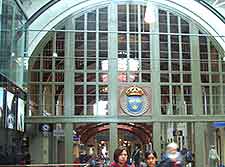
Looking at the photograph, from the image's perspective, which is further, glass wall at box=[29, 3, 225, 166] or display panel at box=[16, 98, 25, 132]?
glass wall at box=[29, 3, 225, 166]

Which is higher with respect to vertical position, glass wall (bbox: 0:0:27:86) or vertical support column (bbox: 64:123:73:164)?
glass wall (bbox: 0:0:27:86)

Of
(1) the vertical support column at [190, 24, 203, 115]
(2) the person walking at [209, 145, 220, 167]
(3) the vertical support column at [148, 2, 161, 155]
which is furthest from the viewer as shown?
(2) the person walking at [209, 145, 220, 167]

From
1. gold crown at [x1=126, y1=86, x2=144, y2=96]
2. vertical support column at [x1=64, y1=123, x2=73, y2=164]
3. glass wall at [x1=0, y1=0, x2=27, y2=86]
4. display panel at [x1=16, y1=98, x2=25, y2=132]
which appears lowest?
vertical support column at [x1=64, y1=123, x2=73, y2=164]

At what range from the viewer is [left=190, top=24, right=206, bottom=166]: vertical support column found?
20.6 metres

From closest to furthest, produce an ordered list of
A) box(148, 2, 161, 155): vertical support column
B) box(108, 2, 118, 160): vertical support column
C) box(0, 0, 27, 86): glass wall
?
box(0, 0, 27, 86): glass wall, box(108, 2, 118, 160): vertical support column, box(148, 2, 161, 155): vertical support column

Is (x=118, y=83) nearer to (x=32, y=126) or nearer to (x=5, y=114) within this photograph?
(x=32, y=126)

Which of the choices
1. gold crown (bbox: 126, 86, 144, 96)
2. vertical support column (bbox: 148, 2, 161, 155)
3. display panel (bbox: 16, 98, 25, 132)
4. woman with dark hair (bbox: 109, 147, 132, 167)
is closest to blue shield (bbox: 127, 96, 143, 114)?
gold crown (bbox: 126, 86, 144, 96)

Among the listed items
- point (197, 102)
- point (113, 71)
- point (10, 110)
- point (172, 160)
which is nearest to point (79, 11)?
point (113, 71)

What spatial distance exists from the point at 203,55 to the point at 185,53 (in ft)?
3.18

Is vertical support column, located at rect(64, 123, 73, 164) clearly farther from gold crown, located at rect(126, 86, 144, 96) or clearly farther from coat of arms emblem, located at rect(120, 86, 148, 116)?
gold crown, located at rect(126, 86, 144, 96)

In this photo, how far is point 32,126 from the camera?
20766mm

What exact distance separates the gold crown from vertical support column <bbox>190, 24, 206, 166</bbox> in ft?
8.37

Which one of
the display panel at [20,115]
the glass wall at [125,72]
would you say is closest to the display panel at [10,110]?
the display panel at [20,115]

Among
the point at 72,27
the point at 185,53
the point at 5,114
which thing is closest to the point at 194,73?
the point at 185,53
